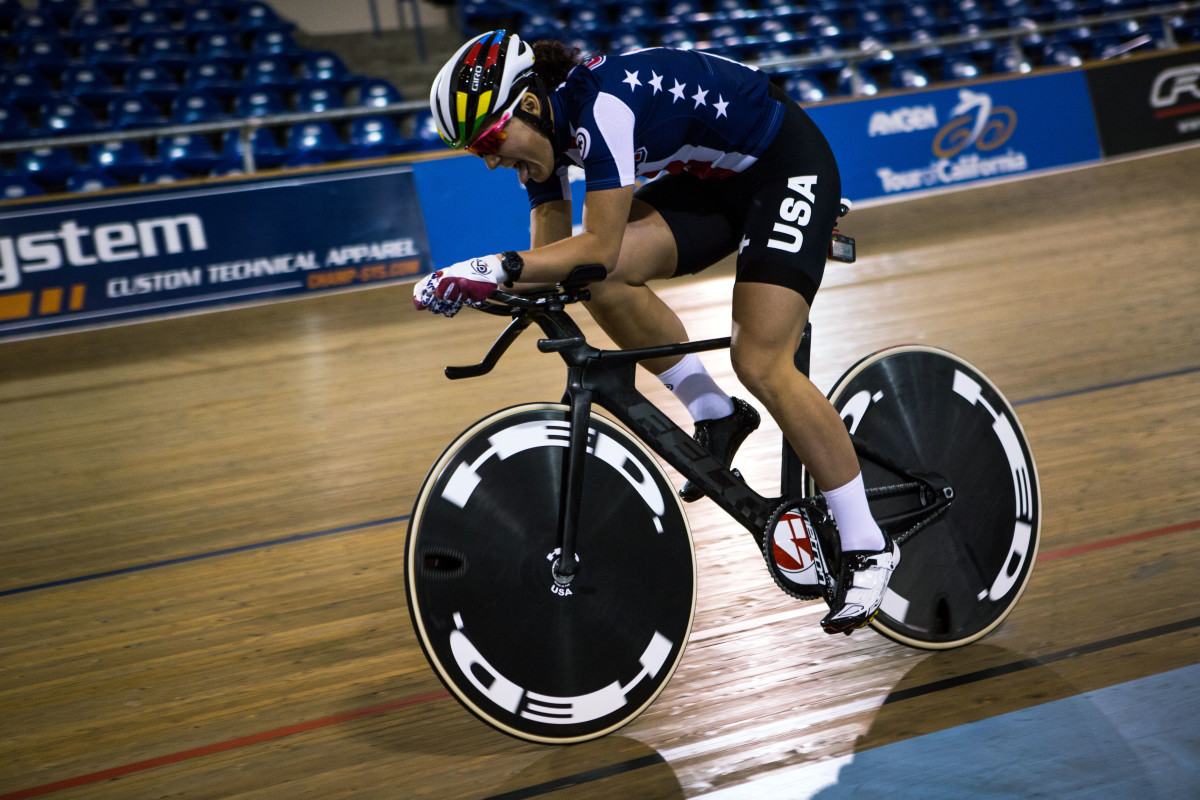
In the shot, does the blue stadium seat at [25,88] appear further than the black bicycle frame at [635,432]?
Yes

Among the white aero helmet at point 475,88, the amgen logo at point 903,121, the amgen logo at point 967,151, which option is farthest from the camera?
the amgen logo at point 967,151

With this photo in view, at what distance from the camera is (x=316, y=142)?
29.3ft

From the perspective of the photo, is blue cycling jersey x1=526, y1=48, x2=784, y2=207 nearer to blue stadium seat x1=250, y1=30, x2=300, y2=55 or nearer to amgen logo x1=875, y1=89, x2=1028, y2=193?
amgen logo x1=875, y1=89, x2=1028, y2=193

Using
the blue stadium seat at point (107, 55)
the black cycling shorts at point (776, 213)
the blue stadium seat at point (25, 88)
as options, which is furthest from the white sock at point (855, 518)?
the blue stadium seat at point (107, 55)

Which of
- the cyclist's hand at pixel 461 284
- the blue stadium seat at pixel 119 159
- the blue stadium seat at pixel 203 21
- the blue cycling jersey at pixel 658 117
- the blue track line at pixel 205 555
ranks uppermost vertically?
the blue cycling jersey at pixel 658 117

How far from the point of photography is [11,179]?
7.81 meters

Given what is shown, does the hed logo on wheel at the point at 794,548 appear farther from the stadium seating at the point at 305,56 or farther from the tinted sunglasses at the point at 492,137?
the stadium seating at the point at 305,56

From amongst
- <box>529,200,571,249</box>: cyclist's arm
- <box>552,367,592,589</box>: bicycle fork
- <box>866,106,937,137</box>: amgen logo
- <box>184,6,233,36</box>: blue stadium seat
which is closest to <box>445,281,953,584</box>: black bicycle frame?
<box>552,367,592,589</box>: bicycle fork

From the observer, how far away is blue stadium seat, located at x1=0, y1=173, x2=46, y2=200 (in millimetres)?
7758

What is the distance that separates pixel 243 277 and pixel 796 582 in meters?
6.28

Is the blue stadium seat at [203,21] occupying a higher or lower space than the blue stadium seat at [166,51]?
higher

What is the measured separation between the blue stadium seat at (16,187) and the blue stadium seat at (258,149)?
4.86 ft

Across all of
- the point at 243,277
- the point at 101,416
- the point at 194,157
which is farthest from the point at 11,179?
the point at 101,416

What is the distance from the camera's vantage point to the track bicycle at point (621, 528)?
6.20ft
